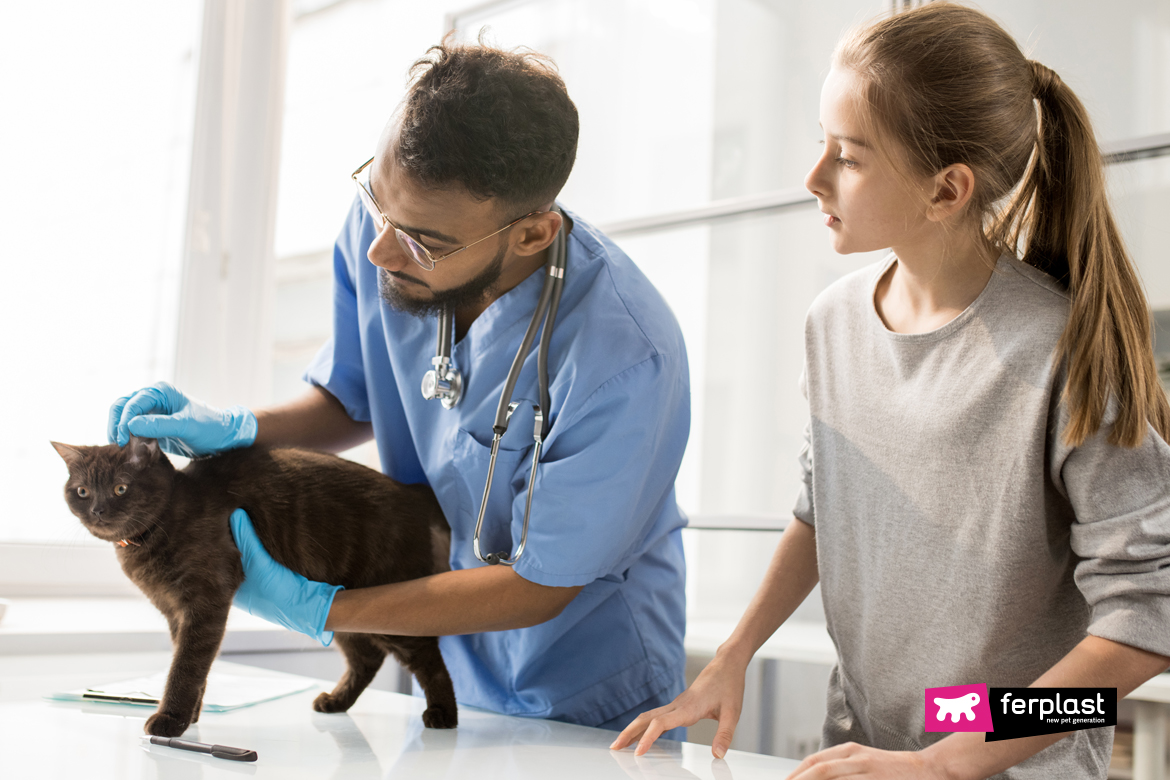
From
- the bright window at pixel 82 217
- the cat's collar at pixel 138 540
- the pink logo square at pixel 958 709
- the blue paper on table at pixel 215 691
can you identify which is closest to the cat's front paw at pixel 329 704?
the blue paper on table at pixel 215 691

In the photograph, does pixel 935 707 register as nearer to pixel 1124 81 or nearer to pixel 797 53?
pixel 1124 81

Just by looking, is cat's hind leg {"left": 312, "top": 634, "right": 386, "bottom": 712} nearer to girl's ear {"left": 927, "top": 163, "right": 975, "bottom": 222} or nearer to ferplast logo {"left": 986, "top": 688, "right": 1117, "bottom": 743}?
ferplast logo {"left": 986, "top": 688, "right": 1117, "bottom": 743}

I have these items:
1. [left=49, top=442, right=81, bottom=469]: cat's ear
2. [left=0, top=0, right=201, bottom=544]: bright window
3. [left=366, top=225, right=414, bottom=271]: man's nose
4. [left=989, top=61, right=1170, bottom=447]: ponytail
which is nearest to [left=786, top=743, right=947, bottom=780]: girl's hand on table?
[left=989, top=61, right=1170, bottom=447]: ponytail

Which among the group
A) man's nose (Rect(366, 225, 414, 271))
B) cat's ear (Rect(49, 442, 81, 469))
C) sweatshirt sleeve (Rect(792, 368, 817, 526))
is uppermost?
man's nose (Rect(366, 225, 414, 271))

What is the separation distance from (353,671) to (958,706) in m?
0.80

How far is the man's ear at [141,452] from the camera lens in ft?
3.62

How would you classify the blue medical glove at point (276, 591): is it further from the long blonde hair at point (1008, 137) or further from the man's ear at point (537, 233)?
the long blonde hair at point (1008, 137)

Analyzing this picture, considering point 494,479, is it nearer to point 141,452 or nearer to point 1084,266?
point 141,452

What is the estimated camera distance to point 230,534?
111 centimetres

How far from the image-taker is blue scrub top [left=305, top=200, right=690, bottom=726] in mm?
1090

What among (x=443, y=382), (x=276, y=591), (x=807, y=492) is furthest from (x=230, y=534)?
(x=807, y=492)

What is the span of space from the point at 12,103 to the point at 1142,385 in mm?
2190

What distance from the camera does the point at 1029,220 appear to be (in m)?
1.03

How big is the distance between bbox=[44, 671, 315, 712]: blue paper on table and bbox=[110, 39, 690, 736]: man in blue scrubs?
0.17 metres
